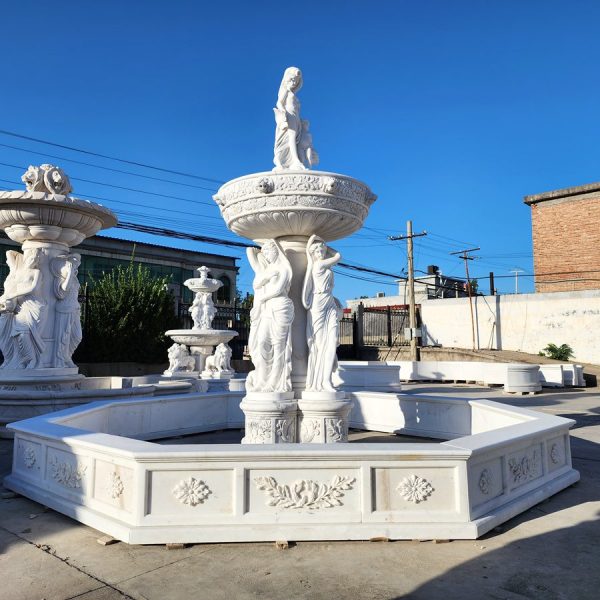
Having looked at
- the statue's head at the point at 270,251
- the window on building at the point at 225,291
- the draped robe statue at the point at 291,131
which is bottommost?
the statue's head at the point at 270,251

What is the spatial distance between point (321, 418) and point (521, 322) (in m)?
18.6

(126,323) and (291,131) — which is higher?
(291,131)

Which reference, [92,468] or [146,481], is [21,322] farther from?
[146,481]

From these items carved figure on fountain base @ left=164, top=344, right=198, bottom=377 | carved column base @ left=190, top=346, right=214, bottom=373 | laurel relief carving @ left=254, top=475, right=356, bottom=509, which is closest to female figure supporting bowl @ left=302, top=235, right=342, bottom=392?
laurel relief carving @ left=254, top=475, right=356, bottom=509

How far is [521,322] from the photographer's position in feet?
69.1

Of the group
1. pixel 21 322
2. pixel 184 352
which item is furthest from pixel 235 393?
pixel 184 352

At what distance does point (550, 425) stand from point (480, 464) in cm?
129

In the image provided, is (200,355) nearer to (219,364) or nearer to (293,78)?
(219,364)

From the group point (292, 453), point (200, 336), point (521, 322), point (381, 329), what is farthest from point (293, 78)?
point (381, 329)

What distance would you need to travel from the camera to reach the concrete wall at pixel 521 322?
19.0 metres

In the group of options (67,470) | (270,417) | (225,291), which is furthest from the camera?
(225,291)

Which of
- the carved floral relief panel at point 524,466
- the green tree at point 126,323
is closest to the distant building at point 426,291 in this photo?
the green tree at point 126,323

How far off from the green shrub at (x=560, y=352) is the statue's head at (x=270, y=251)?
17565 millimetres

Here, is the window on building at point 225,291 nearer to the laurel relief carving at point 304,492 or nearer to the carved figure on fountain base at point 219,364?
the carved figure on fountain base at point 219,364
